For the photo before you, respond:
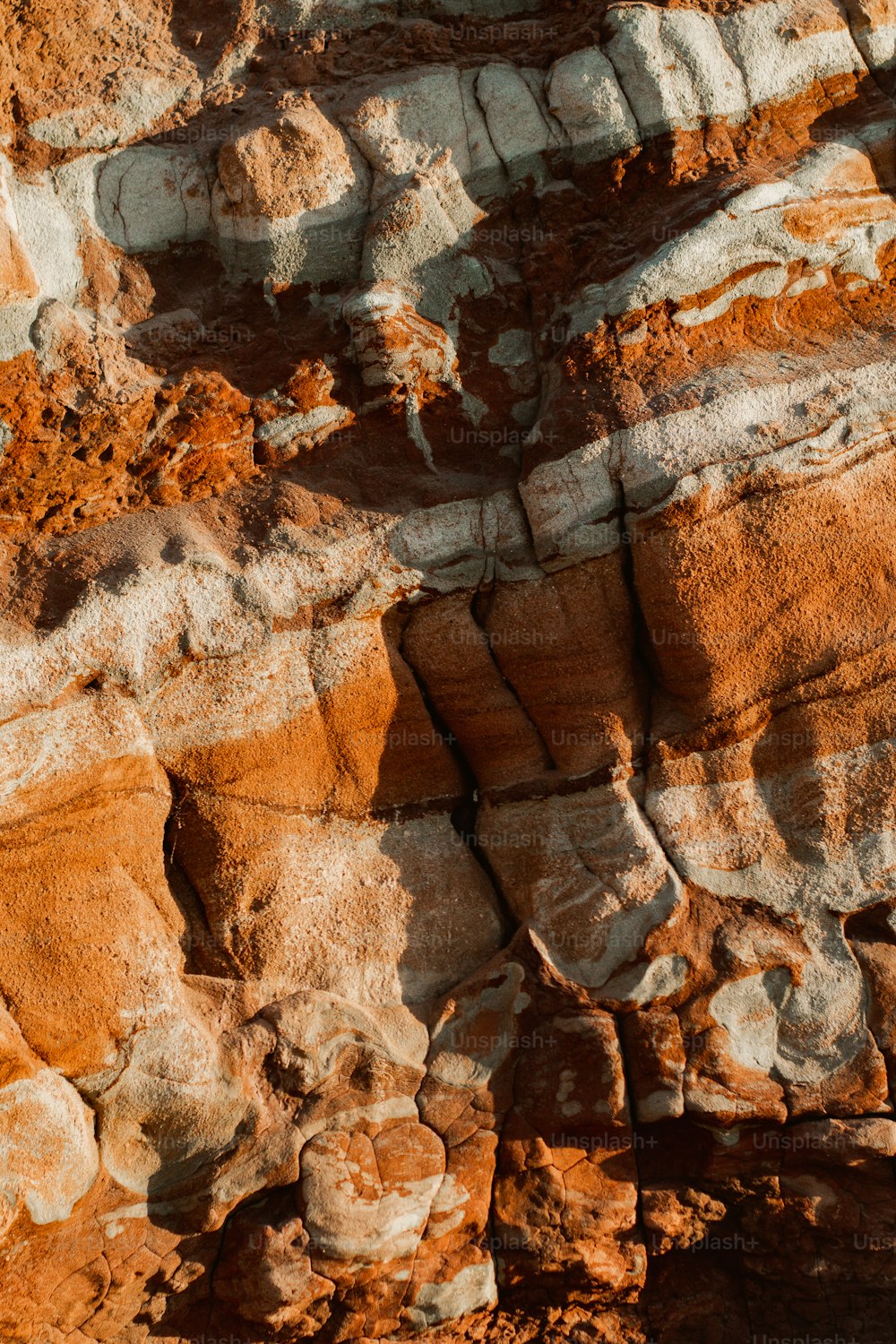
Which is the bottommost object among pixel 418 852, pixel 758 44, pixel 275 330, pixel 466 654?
pixel 418 852

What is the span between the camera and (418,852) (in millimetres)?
4809

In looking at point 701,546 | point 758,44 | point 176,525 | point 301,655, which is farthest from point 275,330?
point 758,44

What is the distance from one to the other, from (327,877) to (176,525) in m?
1.50

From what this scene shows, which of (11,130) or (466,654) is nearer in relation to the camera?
(466,654)

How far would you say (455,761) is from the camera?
494 centimetres

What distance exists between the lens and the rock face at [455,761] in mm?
4246

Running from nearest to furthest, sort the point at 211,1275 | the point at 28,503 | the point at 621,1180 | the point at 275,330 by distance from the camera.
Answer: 1. the point at 211,1275
2. the point at 621,1180
3. the point at 28,503
4. the point at 275,330

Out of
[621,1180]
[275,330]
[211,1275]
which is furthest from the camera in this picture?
[275,330]

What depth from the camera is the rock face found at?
167 inches

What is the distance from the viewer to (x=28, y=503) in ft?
15.9

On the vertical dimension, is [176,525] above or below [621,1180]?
above

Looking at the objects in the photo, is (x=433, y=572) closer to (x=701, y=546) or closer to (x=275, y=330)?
(x=701, y=546)

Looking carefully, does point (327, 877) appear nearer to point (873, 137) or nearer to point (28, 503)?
point (28, 503)

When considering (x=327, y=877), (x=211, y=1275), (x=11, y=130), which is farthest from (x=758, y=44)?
(x=211, y=1275)
